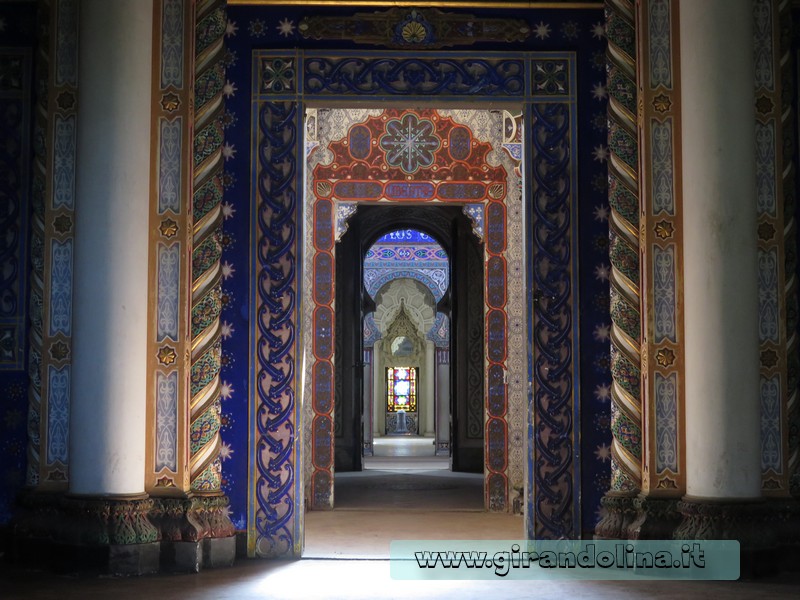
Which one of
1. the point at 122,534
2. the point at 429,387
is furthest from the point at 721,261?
the point at 429,387

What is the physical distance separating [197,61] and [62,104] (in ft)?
2.66

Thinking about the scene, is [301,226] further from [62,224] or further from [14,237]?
[14,237]

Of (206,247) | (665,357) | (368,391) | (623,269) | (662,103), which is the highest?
(662,103)

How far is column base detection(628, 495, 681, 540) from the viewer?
555 cm

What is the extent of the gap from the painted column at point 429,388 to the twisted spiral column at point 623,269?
16.9m

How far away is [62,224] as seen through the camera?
5820 mm

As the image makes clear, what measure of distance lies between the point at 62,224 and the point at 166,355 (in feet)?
3.17

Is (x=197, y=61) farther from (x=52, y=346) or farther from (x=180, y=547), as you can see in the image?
(x=180, y=547)

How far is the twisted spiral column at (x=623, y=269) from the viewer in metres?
5.84

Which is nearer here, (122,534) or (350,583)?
(350,583)

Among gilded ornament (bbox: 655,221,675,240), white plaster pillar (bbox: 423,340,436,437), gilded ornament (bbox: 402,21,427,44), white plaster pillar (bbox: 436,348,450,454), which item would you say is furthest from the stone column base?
white plaster pillar (bbox: 423,340,436,437)

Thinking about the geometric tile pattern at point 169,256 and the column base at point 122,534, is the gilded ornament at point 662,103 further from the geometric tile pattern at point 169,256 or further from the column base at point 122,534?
the column base at point 122,534

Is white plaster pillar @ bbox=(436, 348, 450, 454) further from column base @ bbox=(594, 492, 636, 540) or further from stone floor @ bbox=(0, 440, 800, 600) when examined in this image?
column base @ bbox=(594, 492, 636, 540)

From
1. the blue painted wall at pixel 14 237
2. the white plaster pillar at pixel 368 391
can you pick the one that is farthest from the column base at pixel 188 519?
the white plaster pillar at pixel 368 391
